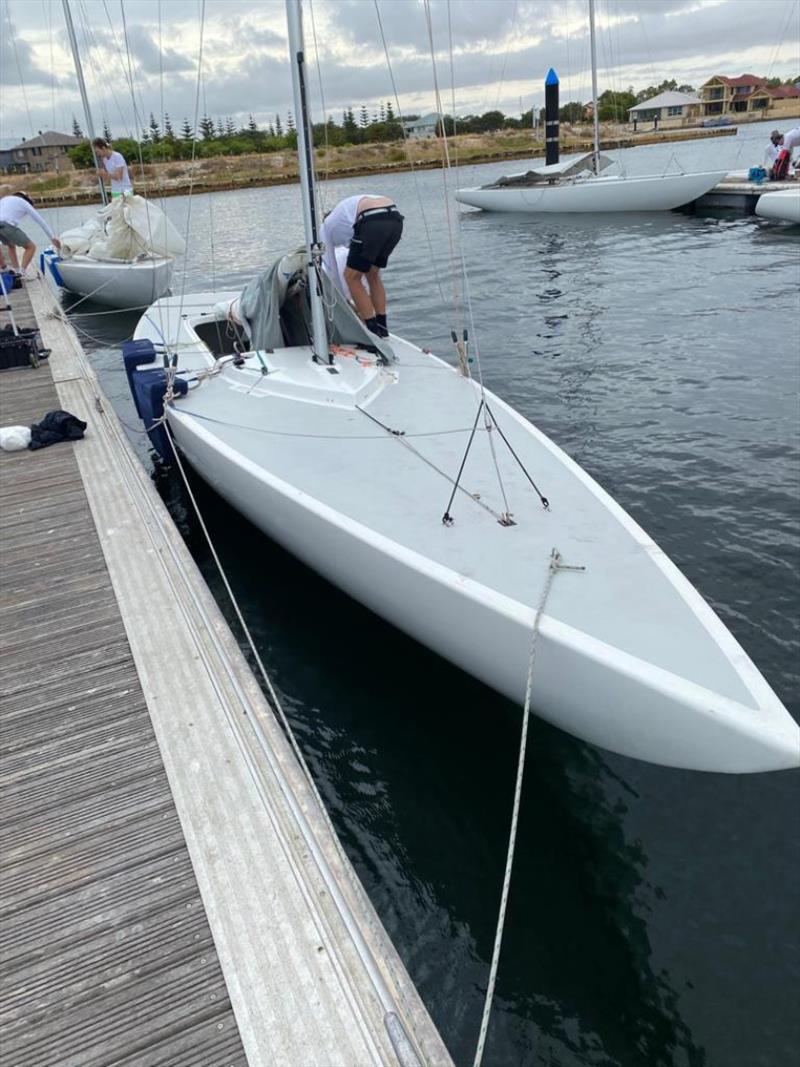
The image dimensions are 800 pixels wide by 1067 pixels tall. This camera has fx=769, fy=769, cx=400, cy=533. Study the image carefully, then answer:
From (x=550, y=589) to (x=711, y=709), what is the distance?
103 cm

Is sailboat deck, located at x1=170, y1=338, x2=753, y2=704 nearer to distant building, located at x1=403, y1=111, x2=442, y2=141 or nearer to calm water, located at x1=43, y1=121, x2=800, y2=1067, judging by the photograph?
calm water, located at x1=43, y1=121, x2=800, y2=1067

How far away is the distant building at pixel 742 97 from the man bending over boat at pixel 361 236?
95213 mm

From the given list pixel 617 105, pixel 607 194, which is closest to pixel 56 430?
pixel 607 194

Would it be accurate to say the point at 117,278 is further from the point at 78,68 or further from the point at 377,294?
the point at 377,294

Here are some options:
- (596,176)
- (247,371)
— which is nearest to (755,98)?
(596,176)

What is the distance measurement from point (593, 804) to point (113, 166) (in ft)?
55.5

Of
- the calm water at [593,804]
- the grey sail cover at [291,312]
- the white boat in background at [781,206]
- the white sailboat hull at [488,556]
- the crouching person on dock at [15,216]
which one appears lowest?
the calm water at [593,804]

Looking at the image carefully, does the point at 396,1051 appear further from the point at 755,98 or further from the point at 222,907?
the point at 755,98

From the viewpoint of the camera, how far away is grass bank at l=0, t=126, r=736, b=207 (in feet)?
196

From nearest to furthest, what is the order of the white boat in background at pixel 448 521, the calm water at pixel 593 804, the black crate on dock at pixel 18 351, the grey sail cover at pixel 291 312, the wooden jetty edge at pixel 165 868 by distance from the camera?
1. the wooden jetty edge at pixel 165 868
2. the calm water at pixel 593 804
3. the white boat in background at pixel 448 521
4. the grey sail cover at pixel 291 312
5. the black crate on dock at pixel 18 351

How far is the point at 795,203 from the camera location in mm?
21031

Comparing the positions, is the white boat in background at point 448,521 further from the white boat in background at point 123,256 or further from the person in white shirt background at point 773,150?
the person in white shirt background at point 773,150

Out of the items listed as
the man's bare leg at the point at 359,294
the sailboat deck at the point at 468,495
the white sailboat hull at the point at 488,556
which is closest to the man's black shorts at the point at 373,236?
the man's bare leg at the point at 359,294

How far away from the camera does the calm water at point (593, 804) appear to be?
3.13 m
